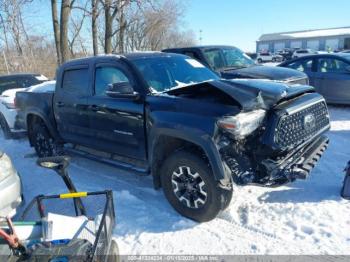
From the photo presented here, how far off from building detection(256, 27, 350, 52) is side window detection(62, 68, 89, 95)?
64031 mm

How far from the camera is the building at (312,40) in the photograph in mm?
66750

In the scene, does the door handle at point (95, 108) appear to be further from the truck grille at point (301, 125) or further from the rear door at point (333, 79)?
the rear door at point (333, 79)

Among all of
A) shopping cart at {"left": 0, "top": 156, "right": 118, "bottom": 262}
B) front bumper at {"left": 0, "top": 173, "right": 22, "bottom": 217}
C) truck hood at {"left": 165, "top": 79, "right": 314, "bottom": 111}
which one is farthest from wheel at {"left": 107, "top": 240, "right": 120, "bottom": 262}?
truck hood at {"left": 165, "top": 79, "right": 314, "bottom": 111}

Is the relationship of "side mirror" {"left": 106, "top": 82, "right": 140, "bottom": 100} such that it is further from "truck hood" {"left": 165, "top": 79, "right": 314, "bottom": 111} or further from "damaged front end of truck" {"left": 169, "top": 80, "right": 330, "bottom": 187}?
"damaged front end of truck" {"left": 169, "top": 80, "right": 330, "bottom": 187}

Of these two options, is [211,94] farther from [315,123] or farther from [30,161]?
[30,161]

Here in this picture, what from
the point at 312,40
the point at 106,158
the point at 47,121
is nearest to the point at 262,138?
the point at 106,158

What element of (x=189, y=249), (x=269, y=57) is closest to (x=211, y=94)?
(x=189, y=249)

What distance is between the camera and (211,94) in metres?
3.59

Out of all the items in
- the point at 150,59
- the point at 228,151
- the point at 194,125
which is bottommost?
the point at 228,151

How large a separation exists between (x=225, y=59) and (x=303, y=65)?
274 cm

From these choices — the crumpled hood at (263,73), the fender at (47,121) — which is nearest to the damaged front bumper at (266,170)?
the fender at (47,121)

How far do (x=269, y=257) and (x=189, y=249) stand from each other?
762 mm

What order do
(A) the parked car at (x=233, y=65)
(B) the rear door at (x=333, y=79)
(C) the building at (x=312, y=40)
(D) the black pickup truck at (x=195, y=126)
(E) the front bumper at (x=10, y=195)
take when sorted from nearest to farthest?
1. (D) the black pickup truck at (x=195, y=126)
2. (E) the front bumper at (x=10, y=195)
3. (A) the parked car at (x=233, y=65)
4. (B) the rear door at (x=333, y=79)
5. (C) the building at (x=312, y=40)

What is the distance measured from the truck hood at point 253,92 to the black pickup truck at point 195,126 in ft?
0.04
